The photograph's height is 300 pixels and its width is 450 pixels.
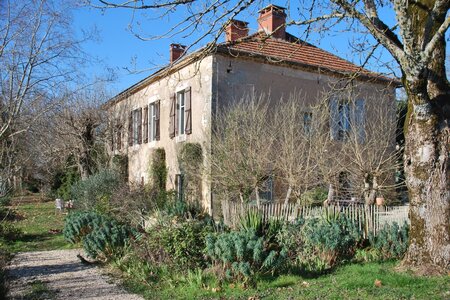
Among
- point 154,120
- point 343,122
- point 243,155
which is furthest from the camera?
point 154,120

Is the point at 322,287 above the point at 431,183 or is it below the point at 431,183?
below

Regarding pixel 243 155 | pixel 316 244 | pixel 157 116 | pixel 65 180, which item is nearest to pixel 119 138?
pixel 157 116

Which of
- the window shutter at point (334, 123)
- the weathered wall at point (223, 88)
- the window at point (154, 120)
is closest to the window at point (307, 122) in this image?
the window shutter at point (334, 123)

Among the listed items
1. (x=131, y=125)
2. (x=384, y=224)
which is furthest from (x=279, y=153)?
(x=131, y=125)

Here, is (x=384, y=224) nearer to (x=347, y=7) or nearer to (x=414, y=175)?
(x=414, y=175)

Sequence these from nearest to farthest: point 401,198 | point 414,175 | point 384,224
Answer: point 414,175 → point 384,224 → point 401,198

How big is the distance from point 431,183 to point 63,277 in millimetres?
6082

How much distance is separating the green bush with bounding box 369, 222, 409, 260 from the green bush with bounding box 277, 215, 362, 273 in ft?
1.56

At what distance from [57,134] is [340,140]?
13318 mm

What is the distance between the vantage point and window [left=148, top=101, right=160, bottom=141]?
20.6 meters

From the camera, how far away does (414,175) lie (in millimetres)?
7270

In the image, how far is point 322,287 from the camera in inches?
257

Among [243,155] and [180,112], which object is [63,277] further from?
[180,112]

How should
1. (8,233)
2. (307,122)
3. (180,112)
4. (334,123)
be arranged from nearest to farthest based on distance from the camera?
(8,233) → (307,122) → (334,123) → (180,112)
